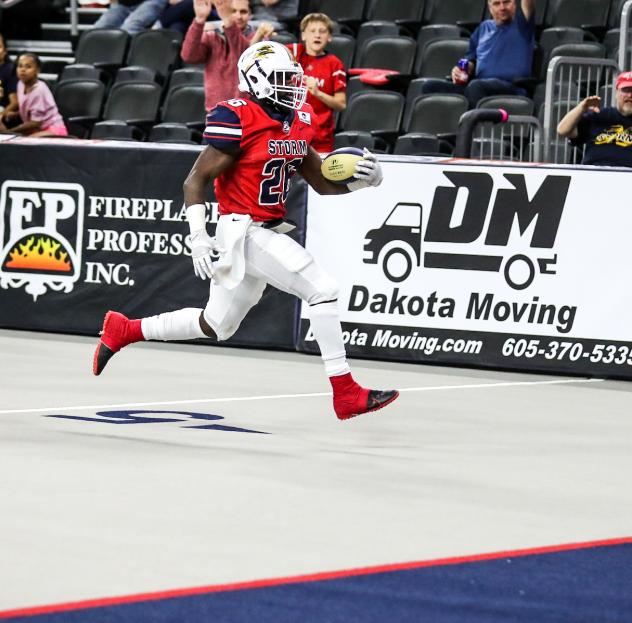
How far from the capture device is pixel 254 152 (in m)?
9.27

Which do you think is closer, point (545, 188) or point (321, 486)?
point (321, 486)

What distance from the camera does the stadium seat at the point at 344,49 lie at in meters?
17.2

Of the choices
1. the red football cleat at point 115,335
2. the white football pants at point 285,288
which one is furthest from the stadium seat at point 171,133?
the white football pants at point 285,288

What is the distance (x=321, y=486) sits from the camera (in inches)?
281

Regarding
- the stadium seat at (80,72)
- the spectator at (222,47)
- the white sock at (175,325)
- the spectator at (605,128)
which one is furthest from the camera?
the stadium seat at (80,72)

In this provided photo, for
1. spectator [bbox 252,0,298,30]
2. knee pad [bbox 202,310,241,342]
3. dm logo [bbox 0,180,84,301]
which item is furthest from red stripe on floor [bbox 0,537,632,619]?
spectator [bbox 252,0,298,30]

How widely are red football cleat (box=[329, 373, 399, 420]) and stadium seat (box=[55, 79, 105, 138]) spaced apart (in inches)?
378

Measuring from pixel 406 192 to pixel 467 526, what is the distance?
20.1ft

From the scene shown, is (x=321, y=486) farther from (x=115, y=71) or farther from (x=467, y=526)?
(x=115, y=71)

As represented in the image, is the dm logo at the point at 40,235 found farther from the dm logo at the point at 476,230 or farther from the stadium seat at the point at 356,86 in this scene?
the stadium seat at the point at 356,86

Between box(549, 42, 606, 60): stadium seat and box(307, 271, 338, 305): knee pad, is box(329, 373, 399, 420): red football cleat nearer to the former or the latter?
box(307, 271, 338, 305): knee pad

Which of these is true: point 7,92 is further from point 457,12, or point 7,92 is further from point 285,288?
point 285,288

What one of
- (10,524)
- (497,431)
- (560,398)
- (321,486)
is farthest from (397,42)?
(10,524)

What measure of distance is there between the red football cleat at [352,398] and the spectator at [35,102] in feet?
28.7
